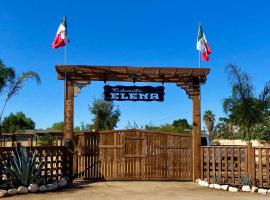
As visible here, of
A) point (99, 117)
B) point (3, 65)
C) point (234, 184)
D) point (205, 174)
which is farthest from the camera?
point (99, 117)

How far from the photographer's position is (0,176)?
12289mm

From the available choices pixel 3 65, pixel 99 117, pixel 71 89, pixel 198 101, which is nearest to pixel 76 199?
pixel 71 89

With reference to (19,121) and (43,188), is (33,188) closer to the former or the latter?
(43,188)

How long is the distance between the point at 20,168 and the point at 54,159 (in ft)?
7.70

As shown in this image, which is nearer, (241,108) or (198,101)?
(198,101)

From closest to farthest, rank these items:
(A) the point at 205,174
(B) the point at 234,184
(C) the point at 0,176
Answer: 1. (C) the point at 0,176
2. (B) the point at 234,184
3. (A) the point at 205,174

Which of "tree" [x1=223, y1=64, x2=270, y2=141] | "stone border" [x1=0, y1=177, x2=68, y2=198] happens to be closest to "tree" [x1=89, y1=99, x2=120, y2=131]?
"tree" [x1=223, y1=64, x2=270, y2=141]

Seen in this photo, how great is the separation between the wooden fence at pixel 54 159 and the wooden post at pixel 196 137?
408cm

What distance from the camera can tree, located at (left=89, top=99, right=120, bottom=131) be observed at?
42875 mm

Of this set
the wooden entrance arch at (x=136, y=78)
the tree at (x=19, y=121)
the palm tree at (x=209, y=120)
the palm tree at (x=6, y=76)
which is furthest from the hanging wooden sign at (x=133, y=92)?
the tree at (x=19, y=121)

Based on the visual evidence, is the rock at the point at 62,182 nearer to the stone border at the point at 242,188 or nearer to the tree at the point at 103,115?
the stone border at the point at 242,188

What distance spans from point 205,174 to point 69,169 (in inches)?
175

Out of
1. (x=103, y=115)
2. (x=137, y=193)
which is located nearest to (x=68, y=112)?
(x=137, y=193)

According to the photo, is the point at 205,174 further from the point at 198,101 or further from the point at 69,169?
the point at 69,169
